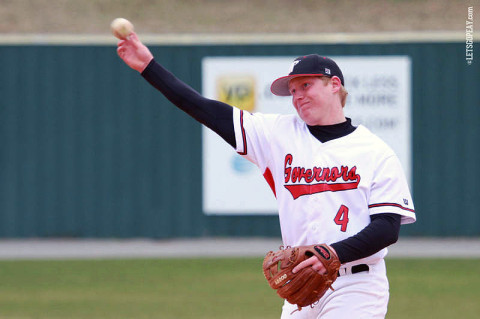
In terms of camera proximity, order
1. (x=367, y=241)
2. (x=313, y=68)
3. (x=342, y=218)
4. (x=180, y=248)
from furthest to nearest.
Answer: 1. (x=180, y=248)
2. (x=313, y=68)
3. (x=342, y=218)
4. (x=367, y=241)

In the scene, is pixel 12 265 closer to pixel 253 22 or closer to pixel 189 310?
pixel 189 310

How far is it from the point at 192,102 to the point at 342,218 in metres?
0.87

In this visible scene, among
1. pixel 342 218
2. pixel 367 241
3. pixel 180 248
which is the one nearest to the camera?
pixel 367 241

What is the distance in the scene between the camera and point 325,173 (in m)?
3.81

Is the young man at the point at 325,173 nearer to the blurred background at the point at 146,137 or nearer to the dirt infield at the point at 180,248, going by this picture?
the dirt infield at the point at 180,248

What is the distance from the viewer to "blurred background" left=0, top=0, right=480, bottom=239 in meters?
13.7

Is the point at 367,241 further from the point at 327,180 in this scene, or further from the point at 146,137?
the point at 146,137

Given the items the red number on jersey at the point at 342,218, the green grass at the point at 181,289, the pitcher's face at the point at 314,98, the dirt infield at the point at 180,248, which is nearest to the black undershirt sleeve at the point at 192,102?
the pitcher's face at the point at 314,98

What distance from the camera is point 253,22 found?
20.6 m

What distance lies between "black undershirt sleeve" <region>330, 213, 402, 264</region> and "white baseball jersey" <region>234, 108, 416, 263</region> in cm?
7

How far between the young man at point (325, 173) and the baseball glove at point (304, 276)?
0.03 m

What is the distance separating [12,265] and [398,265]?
5.01 metres

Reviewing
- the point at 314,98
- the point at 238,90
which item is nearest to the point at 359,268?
the point at 314,98

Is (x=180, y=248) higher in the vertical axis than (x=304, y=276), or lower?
lower
